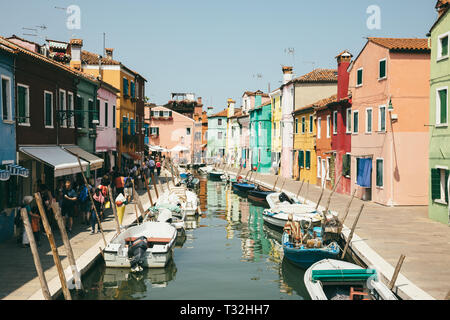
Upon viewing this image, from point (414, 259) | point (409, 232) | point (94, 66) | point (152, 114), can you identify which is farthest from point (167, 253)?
Result: point (152, 114)

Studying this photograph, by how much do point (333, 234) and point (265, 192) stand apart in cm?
1601

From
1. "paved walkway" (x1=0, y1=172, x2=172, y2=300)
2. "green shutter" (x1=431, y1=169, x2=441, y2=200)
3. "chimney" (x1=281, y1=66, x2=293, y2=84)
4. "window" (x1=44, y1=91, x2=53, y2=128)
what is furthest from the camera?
"chimney" (x1=281, y1=66, x2=293, y2=84)

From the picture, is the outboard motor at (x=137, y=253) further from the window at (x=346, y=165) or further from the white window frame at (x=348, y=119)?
the white window frame at (x=348, y=119)

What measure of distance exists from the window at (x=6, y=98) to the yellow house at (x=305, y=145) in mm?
26923

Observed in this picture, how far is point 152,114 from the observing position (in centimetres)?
7400

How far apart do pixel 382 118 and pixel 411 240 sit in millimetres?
10987

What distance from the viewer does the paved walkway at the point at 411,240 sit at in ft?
40.9

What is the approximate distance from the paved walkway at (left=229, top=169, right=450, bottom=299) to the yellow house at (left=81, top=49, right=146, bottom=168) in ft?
59.0

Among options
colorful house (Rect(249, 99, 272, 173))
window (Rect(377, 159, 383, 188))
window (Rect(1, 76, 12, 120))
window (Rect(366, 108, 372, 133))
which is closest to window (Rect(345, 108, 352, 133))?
window (Rect(366, 108, 372, 133))

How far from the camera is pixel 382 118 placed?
26547mm

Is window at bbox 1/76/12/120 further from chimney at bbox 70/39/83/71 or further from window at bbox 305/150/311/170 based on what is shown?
window at bbox 305/150/311/170

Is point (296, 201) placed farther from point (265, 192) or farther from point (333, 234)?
point (333, 234)

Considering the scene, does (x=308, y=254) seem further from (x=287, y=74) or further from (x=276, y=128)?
(x=276, y=128)

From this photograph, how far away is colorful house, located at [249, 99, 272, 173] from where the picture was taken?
179 feet
